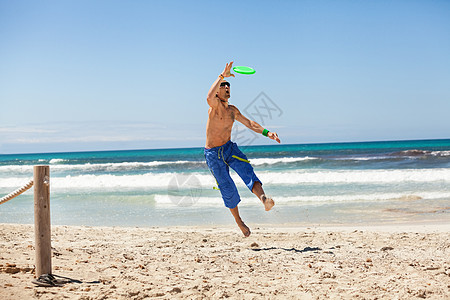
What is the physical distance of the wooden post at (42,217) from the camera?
11.1ft

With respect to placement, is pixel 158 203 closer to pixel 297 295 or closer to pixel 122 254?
pixel 122 254

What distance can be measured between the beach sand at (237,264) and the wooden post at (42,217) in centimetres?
21

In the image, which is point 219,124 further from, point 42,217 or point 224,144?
point 42,217

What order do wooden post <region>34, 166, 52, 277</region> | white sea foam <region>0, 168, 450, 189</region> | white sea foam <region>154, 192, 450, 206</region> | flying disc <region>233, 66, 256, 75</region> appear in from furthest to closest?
white sea foam <region>0, 168, 450, 189</region> → white sea foam <region>154, 192, 450, 206</region> → flying disc <region>233, 66, 256, 75</region> → wooden post <region>34, 166, 52, 277</region>

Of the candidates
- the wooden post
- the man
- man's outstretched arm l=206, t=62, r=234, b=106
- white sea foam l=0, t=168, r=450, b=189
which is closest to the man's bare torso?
the man

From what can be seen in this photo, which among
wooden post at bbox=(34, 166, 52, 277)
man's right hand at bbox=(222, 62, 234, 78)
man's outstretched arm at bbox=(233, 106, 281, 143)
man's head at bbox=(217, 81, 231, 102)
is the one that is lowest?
wooden post at bbox=(34, 166, 52, 277)

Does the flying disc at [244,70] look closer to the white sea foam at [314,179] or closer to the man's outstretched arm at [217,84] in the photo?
the man's outstretched arm at [217,84]

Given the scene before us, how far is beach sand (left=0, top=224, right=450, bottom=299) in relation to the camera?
11.1ft

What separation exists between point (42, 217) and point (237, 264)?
6.92 ft

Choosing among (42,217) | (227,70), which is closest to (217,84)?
(227,70)

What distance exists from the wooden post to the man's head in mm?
2510

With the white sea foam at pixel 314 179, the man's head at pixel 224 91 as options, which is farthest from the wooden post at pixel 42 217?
the white sea foam at pixel 314 179

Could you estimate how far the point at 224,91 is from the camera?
5199 millimetres

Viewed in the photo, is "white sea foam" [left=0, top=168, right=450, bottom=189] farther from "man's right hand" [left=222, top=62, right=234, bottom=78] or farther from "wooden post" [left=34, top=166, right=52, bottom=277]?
"wooden post" [left=34, top=166, right=52, bottom=277]
